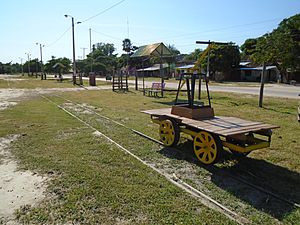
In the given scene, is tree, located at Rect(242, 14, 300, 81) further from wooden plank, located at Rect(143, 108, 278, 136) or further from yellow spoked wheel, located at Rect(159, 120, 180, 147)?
yellow spoked wheel, located at Rect(159, 120, 180, 147)

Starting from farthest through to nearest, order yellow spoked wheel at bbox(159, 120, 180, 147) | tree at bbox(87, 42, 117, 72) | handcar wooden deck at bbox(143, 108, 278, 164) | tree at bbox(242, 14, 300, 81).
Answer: tree at bbox(87, 42, 117, 72) < tree at bbox(242, 14, 300, 81) < yellow spoked wheel at bbox(159, 120, 180, 147) < handcar wooden deck at bbox(143, 108, 278, 164)

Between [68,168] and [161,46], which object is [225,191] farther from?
[161,46]

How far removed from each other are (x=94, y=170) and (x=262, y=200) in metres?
2.73

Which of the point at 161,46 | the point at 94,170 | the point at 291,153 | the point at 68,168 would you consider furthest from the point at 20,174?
the point at 161,46

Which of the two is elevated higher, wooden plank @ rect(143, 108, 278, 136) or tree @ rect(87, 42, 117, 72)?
tree @ rect(87, 42, 117, 72)

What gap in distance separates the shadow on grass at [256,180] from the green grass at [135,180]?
14 mm

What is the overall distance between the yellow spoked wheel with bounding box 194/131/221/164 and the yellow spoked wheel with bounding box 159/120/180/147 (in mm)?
871

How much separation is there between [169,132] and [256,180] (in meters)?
2.32

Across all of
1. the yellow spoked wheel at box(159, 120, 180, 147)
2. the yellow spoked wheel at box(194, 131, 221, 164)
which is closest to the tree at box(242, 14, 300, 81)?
the yellow spoked wheel at box(159, 120, 180, 147)

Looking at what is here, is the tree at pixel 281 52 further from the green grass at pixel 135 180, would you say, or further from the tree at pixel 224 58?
the tree at pixel 224 58

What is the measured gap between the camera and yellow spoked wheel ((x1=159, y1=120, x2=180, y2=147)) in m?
5.96

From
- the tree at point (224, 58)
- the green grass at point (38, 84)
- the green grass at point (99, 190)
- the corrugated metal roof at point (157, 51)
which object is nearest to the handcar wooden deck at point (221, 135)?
the green grass at point (99, 190)

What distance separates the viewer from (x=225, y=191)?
3910 millimetres

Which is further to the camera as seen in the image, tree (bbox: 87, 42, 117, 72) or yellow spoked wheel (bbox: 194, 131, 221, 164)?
tree (bbox: 87, 42, 117, 72)
